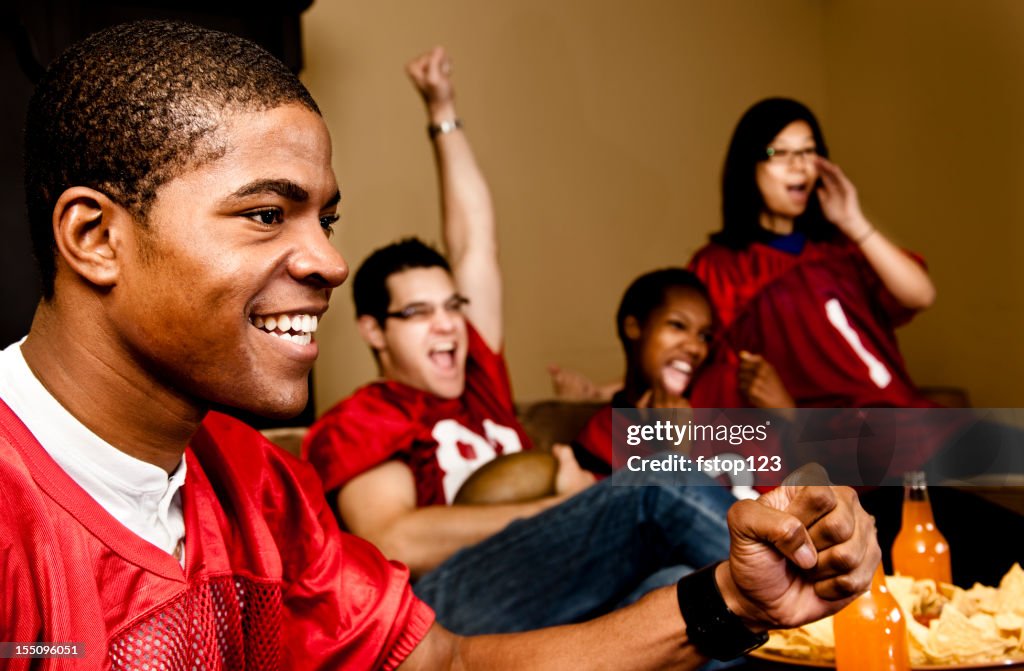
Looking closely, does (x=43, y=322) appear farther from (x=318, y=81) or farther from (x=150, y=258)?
(x=318, y=81)

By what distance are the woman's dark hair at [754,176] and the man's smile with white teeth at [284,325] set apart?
1901 mm

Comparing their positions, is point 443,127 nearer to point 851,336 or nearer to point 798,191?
point 798,191

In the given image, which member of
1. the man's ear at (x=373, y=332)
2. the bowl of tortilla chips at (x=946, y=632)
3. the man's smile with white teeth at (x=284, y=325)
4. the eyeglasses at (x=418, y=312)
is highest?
the eyeglasses at (x=418, y=312)

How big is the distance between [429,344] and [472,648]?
1048mm

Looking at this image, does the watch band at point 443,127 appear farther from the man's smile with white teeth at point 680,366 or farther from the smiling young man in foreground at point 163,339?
the smiling young man in foreground at point 163,339

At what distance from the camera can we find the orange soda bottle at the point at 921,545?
137 centimetres

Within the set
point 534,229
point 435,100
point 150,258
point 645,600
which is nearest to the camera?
point 150,258

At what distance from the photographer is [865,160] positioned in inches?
144

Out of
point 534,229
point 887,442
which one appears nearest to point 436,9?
point 534,229

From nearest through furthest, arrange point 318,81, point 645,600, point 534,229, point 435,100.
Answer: point 645,600
point 435,100
point 318,81
point 534,229

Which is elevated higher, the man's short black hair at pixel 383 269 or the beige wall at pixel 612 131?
the beige wall at pixel 612 131

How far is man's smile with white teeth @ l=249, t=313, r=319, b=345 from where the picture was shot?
2.78 feet

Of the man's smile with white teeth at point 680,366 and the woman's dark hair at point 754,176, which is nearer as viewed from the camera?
the man's smile with white teeth at point 680,366

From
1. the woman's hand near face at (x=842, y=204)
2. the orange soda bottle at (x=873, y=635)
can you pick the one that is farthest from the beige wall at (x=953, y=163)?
the orange soda bottle at (x=873, y=635)
